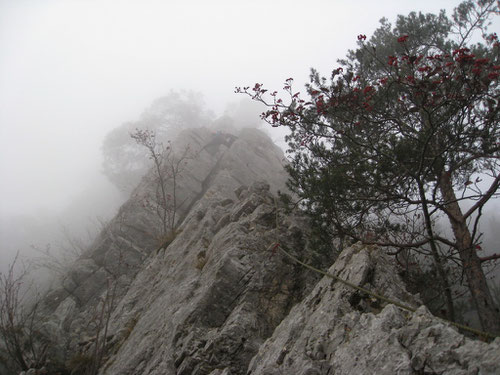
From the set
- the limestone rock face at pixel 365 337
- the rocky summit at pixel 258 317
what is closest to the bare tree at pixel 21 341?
the rocky summit at pixel 258 317

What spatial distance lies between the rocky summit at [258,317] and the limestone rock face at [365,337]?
10mm

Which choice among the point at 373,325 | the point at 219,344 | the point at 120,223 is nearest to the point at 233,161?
the point at 120,223

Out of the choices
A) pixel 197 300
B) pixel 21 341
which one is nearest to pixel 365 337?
pixel 197 300

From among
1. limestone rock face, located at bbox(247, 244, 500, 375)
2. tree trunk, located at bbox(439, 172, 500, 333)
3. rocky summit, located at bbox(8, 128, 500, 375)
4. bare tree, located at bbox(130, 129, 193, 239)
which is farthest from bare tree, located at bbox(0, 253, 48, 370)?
tree trunk, located at bbox(439, 172, 500, 333)

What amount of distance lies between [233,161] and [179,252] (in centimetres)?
1479

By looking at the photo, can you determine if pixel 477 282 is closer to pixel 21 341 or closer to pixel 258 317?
pixel 258 317

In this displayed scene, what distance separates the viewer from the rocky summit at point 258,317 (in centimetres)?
265

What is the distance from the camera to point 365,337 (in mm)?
2934

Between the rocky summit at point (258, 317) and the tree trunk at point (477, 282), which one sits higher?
the tree trunk at point (477, 282)

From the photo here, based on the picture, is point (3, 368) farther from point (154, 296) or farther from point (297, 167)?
point (297, 167)

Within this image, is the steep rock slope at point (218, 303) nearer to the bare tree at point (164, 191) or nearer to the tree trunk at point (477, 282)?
the tree trunk at point (477, 282)

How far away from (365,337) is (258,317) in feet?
7.78

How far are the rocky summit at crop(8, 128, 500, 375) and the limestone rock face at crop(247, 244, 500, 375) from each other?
0.4 inches

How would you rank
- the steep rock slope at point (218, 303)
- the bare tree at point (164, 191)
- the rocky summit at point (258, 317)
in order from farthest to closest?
the bare tree at point (164, 191) → the steep rock slope at point (218, 303) → the rocky summit at point (258, 317)
